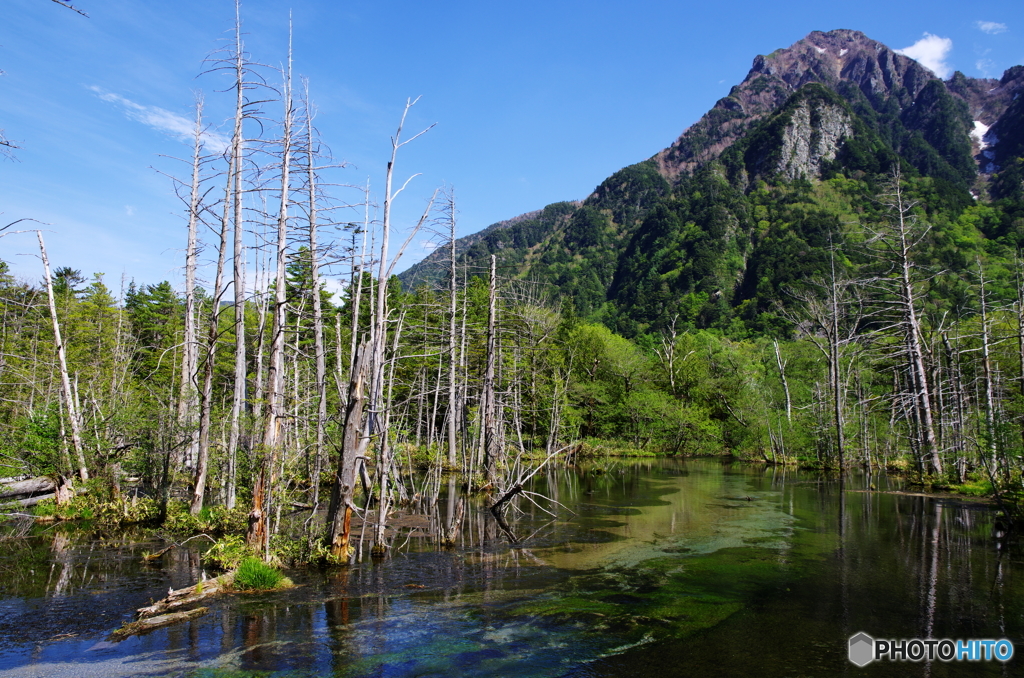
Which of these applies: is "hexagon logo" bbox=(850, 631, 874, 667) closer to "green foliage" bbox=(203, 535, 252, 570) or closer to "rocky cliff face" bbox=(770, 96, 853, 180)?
"green foliage" bbox=(203, 535, 252, 570)

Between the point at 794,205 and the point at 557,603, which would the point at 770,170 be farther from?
the point at 557,603

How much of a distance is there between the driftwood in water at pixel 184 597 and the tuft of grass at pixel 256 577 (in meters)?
0.25

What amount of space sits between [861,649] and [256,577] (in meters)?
9.18

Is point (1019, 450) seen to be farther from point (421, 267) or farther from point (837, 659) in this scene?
point (421, 267)

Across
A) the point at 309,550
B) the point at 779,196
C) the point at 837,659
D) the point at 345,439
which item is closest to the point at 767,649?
the point at 837,659

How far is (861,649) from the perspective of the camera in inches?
287

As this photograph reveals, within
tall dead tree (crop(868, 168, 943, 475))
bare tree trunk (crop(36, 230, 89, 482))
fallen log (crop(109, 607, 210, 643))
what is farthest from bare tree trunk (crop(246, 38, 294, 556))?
tall dead tree (crop(868, 168, 943, 475))

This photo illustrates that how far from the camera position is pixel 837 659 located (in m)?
6.96

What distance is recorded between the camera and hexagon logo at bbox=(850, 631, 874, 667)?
6953 millimetres

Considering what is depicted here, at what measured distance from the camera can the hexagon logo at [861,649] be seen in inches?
274

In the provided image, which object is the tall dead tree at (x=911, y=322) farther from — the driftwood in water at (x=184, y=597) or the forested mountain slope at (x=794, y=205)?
the forested mountain slope at (x=794, y=205)

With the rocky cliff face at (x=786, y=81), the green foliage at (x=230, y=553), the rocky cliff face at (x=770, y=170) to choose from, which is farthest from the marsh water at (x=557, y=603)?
the rocky cliff face at (x=786, y=81)

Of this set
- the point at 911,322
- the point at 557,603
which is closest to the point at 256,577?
the point at 557,603

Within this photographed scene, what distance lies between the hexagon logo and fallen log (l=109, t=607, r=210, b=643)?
8956 mm
